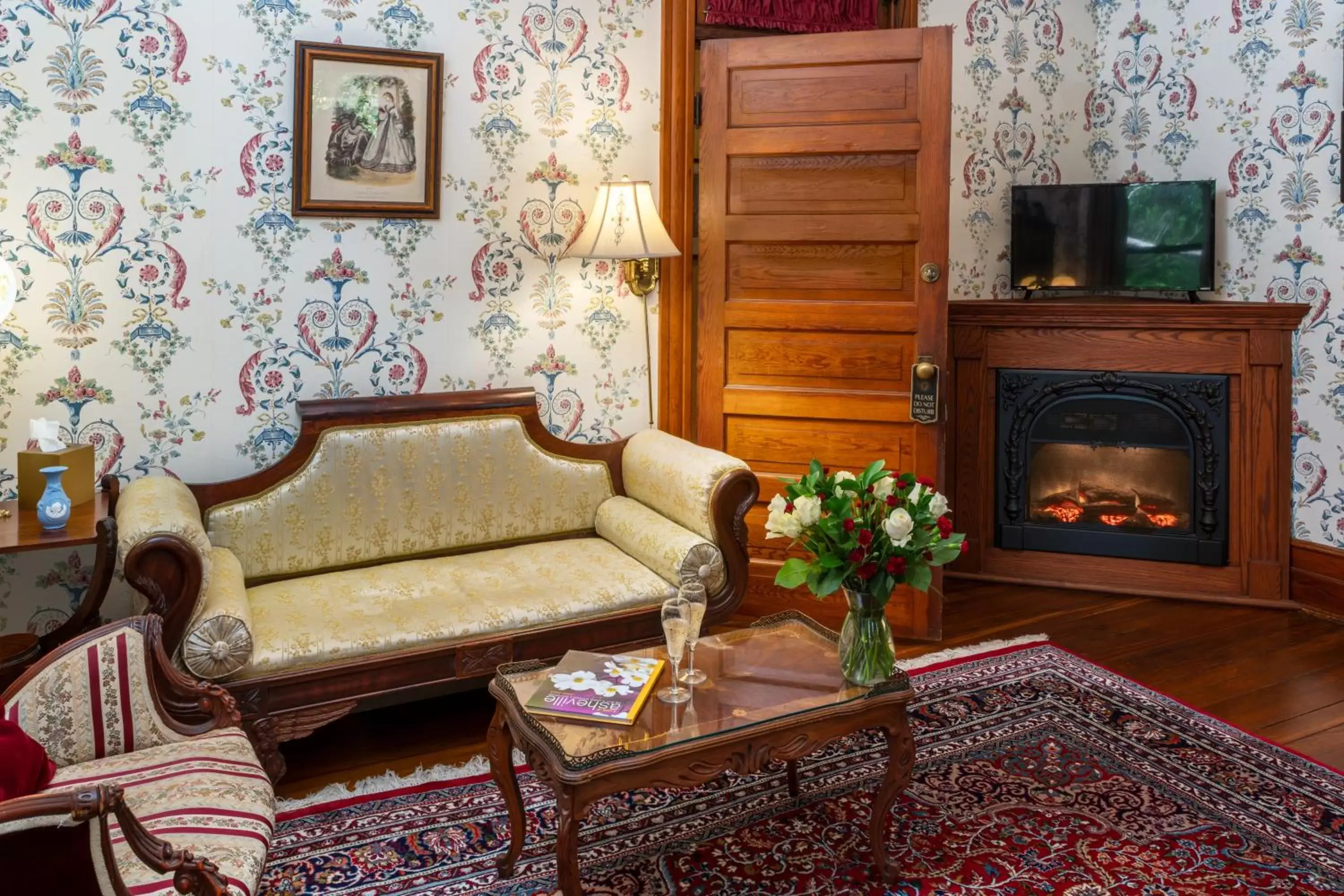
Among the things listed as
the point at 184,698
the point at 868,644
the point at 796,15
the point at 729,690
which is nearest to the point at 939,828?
the point at 868,644

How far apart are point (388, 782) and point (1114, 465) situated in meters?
3.25

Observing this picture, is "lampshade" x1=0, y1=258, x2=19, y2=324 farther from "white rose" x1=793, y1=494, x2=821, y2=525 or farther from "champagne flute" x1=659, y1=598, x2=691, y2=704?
"white rose" x1=793, y1=494, x2=821, y2=525

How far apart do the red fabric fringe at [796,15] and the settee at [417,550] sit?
1763 millimetres

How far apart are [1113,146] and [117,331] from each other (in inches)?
166

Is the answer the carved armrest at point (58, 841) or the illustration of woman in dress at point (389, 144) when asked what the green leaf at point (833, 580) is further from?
the illustration of woman in dress at point (389, 144)

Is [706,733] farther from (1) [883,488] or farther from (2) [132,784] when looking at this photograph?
(2) [132,784]

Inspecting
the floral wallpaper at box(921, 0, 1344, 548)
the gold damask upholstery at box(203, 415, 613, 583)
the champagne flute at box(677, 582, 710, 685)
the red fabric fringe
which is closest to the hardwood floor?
the gold damask upholstery at box(203, 415, 613, 583)

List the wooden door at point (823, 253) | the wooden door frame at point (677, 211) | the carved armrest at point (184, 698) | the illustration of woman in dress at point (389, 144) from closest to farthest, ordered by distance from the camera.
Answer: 1. the carved armrest at point (184, 698)
2. the illustration of woman in dress at point (389, 144)
3. the wooden door at point (823, 253)
4. the wooden door frame at point (677, 211)

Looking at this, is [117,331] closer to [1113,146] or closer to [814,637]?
[814,637]

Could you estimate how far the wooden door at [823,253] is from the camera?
3467 millimetres

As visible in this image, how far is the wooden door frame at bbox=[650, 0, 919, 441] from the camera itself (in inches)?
146

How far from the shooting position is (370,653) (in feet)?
8.57

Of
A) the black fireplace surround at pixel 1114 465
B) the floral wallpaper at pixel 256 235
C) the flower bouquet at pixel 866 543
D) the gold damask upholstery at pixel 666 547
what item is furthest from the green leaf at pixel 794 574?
the black fireplace surround at pixel 1114 465

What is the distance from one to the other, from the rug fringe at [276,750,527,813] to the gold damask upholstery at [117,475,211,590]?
1.96 ft
